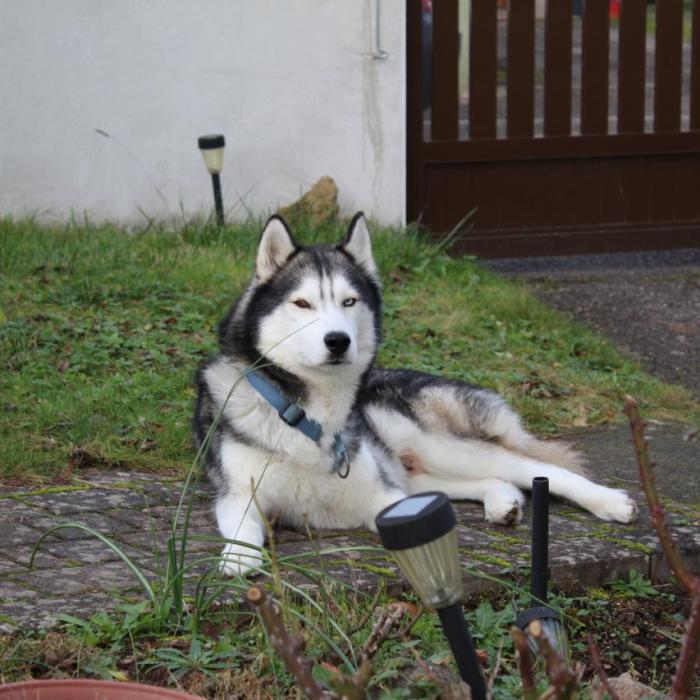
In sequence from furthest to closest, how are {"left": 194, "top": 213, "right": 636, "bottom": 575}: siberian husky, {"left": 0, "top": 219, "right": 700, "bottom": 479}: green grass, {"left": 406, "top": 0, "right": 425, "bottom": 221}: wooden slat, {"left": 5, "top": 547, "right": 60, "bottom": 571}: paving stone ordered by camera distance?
{"left": 406, "top": 0, "right": 425, "bottom": 221}: wooden slat
{"left": 0, "top": 219, "right": 700, "bottom": 479}: green grass
{"left": 194, "top": 213, "right": 636, "bottom": 575}: siberian husky
{"left": 5, "top": 547, "right": 60, "bottom": 571}: paving stone

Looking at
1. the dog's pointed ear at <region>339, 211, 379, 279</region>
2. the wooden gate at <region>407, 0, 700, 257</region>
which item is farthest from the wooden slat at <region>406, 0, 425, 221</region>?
the dog's pointed ear at <region>339, 211, 379, 279</region>

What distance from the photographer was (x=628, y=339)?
24.0 feet

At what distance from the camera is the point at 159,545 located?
394 centimetres

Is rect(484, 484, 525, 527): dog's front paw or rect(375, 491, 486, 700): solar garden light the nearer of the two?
rect(375, 491, 486, 700): solar garden light

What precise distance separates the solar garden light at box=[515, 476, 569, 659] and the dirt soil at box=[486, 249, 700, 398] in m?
3.40

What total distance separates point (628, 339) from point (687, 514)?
3047mm

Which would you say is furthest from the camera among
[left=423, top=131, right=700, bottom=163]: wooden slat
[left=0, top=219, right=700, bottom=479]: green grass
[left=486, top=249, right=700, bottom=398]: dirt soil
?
[left=423, top=131, right=700, bottom=163]: wooden slat

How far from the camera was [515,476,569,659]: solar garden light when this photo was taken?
2.87 meters

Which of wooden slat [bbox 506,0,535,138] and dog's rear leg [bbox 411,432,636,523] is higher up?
wooden slat [bbox 506,0,535,138]

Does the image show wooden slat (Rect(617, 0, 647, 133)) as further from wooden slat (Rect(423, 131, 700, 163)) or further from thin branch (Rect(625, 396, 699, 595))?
thin branch (Rect(625, 396, 699, 595))

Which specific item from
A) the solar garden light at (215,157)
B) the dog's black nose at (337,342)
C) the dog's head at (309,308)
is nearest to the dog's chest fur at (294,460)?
the dog's head at (309,308)

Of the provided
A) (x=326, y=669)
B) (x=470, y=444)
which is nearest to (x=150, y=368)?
(x=470, y=444)

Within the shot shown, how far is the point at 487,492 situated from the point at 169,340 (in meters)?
2.39

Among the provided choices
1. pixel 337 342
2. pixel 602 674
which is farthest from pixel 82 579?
pixel 602 674
